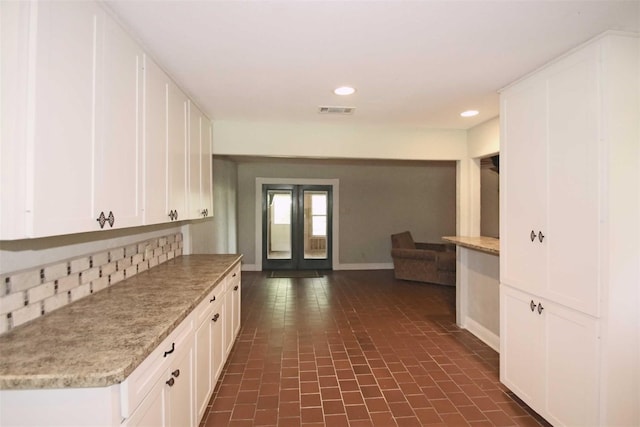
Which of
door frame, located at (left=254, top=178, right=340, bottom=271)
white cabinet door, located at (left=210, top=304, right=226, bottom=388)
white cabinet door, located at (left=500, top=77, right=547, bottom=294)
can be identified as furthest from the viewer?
door frame, located at (left=254, top=178, right=340, bottom=271)

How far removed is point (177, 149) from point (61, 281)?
116 centimetres

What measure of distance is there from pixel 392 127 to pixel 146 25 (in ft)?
8.65

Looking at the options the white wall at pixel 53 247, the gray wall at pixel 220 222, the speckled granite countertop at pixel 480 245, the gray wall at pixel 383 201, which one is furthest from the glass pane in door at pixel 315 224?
the white wall at pixel 53 247

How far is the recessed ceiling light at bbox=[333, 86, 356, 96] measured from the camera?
2513 millimetres

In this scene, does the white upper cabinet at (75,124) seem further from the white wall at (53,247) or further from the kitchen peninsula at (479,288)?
the kitchen peninsula at (479,288)

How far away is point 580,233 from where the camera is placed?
5.94 feet

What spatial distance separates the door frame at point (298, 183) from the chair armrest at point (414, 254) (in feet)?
4.85

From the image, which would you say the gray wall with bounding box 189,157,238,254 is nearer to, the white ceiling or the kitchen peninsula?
the white ceiling

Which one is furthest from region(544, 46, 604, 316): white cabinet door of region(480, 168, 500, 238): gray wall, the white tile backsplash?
region(480, 168, 500, 238): gray wall

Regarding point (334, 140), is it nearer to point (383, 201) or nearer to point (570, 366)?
point (570, 366)

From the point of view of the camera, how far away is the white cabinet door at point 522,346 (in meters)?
2.14

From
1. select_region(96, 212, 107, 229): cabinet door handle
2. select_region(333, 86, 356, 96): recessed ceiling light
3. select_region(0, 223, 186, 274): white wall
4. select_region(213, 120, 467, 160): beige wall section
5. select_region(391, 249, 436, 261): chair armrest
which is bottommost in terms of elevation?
select_region(391, 249, 436, 261): chair armrest

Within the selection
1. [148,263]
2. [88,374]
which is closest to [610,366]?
[88,374]

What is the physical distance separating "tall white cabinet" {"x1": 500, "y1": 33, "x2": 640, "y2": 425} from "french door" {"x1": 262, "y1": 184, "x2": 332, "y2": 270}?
5.23m
